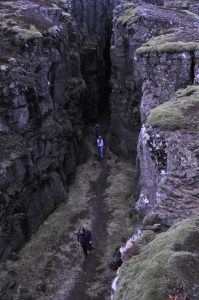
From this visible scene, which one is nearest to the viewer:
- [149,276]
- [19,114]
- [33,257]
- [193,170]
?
[149,276]

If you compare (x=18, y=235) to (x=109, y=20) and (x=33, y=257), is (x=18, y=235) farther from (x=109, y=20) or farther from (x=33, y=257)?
(x=109, y=20)

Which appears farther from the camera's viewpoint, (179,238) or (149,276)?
(179,238)

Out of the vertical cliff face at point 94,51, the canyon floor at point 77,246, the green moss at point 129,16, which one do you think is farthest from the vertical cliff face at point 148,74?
the vertical cliff face at point 94,51

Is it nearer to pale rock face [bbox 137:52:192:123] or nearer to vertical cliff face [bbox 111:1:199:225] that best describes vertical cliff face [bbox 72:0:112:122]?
vertical cliff face [bbox 111:1:199:225]

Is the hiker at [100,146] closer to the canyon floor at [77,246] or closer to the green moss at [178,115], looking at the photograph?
the canyon floor at [77,246]

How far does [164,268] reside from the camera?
11883 mm

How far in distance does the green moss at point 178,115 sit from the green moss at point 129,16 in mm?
18143

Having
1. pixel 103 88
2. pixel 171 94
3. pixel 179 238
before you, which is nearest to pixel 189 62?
pixel 171 94

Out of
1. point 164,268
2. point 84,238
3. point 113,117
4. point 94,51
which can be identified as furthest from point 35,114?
point 164,268

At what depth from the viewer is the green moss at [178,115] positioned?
80.9 ft

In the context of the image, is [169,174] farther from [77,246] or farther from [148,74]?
[148,74]

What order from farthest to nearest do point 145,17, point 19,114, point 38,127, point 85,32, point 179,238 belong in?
point 85,32, point 145,17, point 38,127, point 19,114, point 179,238

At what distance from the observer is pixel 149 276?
38.8ft

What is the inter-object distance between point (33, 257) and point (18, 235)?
250cm
